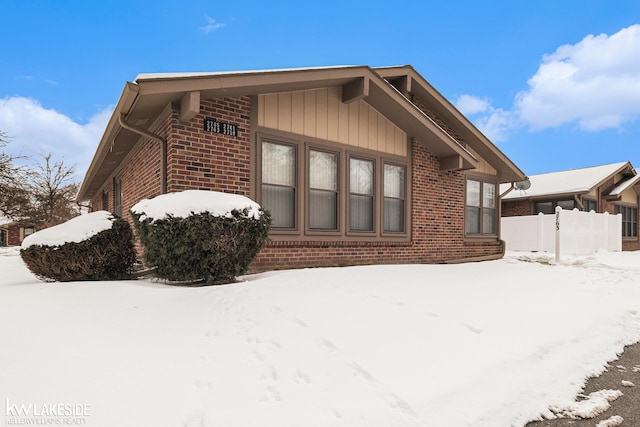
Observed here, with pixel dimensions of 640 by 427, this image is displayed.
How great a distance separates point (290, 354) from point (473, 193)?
9568mm

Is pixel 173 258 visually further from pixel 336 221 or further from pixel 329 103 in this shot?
pixel 329 103

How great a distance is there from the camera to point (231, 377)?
258 centimetres

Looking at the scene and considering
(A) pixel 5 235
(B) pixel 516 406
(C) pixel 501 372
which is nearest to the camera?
(B) pixel 516 406

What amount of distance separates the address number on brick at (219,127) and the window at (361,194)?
2.72 metres

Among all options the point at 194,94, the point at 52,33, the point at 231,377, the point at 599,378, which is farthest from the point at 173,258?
the point at 52,33

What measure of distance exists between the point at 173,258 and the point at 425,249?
6.39 meters

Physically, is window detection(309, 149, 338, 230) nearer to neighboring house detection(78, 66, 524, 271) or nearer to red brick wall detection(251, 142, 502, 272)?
neighboring house detection(78, 66, 524, 271)

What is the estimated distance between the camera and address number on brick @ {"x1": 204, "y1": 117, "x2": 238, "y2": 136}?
630 cm

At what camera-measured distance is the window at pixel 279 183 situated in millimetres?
7031

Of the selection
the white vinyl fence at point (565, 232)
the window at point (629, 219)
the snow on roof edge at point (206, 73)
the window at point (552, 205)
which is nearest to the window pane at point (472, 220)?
the white vinyl fence at point (565, 232)

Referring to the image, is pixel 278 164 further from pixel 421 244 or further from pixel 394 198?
pixel 421 244

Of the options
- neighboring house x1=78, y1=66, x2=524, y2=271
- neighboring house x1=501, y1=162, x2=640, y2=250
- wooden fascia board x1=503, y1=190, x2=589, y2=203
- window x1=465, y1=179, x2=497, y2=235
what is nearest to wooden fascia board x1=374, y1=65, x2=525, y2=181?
neighboring house x1=78, y1=66, x2=524, y2=271

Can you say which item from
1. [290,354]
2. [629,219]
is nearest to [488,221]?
[290,354]

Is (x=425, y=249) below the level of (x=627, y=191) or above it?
below
